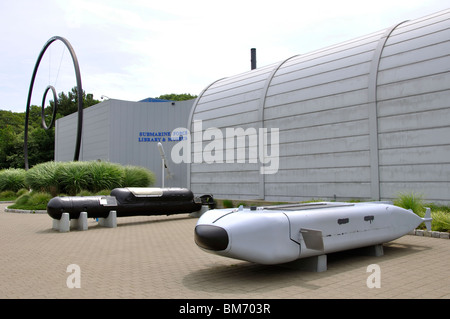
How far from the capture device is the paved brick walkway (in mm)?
4715

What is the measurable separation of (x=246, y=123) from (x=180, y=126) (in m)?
12.2

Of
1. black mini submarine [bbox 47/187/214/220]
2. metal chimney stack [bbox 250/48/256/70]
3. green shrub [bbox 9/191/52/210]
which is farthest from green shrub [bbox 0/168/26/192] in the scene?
black mini submarine [bbox 47/187/214/220]

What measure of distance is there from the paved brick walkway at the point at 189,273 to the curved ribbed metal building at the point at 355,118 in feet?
10.8

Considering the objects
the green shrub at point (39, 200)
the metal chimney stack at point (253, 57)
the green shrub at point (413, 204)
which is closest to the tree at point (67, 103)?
the metal chimney stack at point (253, 57)

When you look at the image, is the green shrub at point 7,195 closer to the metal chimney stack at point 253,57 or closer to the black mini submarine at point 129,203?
the black mini submarine at point 129,203

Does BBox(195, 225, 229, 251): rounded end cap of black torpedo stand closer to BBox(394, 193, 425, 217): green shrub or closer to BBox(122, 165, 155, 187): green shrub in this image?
BBox(394, 193, 425, 217): green shrub

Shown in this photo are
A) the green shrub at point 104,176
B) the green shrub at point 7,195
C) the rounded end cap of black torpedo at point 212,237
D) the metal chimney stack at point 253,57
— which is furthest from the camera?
the metal chimney stack at point 253,57

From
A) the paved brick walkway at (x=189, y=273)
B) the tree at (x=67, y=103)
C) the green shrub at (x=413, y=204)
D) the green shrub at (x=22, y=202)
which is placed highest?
the tree at (x=67, y=103)

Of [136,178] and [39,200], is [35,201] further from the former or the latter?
[136,178]

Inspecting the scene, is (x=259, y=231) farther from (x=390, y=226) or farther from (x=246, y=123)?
(x=246, y=123)

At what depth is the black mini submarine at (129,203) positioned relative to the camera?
11.2 meters

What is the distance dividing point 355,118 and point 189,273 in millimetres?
8602

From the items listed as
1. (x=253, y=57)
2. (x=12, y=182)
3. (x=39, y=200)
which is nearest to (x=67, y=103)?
(x=12, y=182)

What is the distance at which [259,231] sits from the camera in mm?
5207
